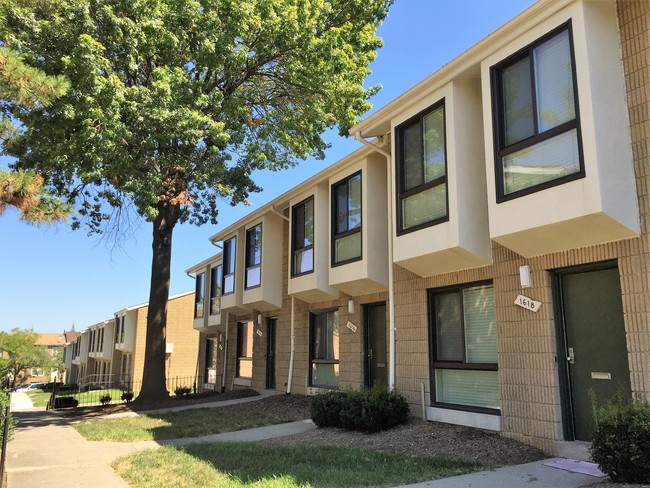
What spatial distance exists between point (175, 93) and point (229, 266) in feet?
26.3

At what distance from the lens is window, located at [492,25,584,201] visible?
6648mm

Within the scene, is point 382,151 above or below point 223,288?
above

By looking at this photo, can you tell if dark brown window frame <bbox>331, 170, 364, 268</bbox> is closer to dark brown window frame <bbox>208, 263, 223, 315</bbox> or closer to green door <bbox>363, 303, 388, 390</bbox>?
green door <bbox>363, 303, 388, 390</bbox>

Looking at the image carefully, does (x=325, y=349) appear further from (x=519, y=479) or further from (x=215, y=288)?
(x=215, y=288)

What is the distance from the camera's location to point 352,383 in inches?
480

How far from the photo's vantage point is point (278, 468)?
6762 mm

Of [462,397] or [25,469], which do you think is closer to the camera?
[25,469]

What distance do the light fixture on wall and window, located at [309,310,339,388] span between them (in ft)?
21.6

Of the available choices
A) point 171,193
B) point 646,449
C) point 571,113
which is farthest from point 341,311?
Result: point 646,449

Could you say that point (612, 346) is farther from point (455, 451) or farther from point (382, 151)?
point (382, 151)

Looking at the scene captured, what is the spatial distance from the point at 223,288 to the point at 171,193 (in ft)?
17.7

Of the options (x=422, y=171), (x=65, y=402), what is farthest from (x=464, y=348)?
(x=65, y=402)

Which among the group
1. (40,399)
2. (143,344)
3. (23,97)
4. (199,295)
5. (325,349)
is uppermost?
(23,97)

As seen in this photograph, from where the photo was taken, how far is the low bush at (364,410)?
905cm
